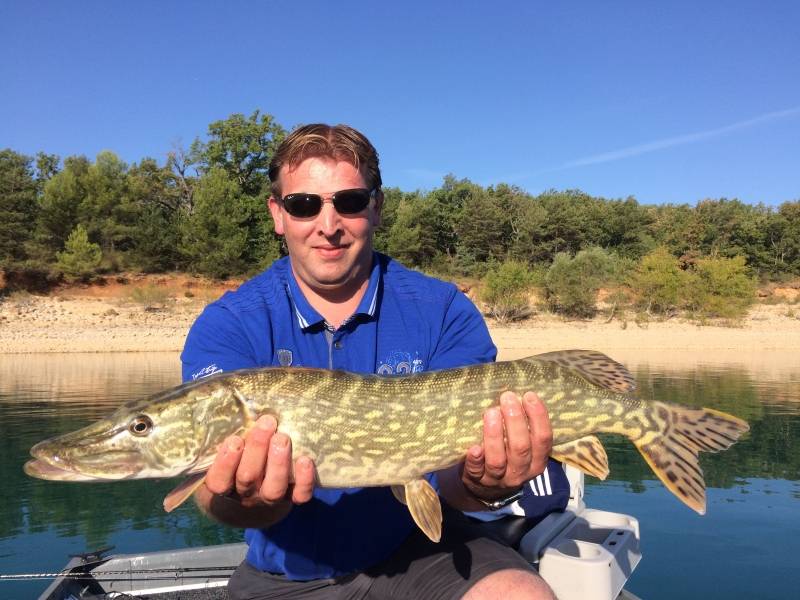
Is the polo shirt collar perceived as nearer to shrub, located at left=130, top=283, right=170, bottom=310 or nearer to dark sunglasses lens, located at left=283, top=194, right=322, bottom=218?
dark sunglasses lens, located at left=283, top=194, right=322, bottom=218

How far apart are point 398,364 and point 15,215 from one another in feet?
126

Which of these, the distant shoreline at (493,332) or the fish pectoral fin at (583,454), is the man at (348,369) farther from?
the distant shoreline at (493,332)

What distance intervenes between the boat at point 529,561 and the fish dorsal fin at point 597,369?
50.8 inches

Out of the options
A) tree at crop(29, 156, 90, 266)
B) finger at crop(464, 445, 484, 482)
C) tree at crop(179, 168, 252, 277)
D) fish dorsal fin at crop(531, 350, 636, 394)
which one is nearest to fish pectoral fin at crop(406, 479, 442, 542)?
finger at crop(464, 445, 484, 482)

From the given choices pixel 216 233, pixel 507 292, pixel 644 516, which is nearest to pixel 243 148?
pixel 216 233

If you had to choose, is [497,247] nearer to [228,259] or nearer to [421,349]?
[228,259]

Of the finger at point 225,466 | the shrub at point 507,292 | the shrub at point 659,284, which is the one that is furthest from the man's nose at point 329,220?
the shrub at point 659,284

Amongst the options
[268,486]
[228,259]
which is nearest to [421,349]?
[268,486]

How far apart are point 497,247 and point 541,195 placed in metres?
9.63

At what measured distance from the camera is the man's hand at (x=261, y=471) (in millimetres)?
2762

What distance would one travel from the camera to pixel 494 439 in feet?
9.98

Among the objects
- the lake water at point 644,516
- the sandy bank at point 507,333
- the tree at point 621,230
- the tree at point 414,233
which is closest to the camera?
the lake water at point 644,516

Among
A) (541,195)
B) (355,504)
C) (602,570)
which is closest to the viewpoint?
(355,504)

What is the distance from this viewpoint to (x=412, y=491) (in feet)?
10.0
